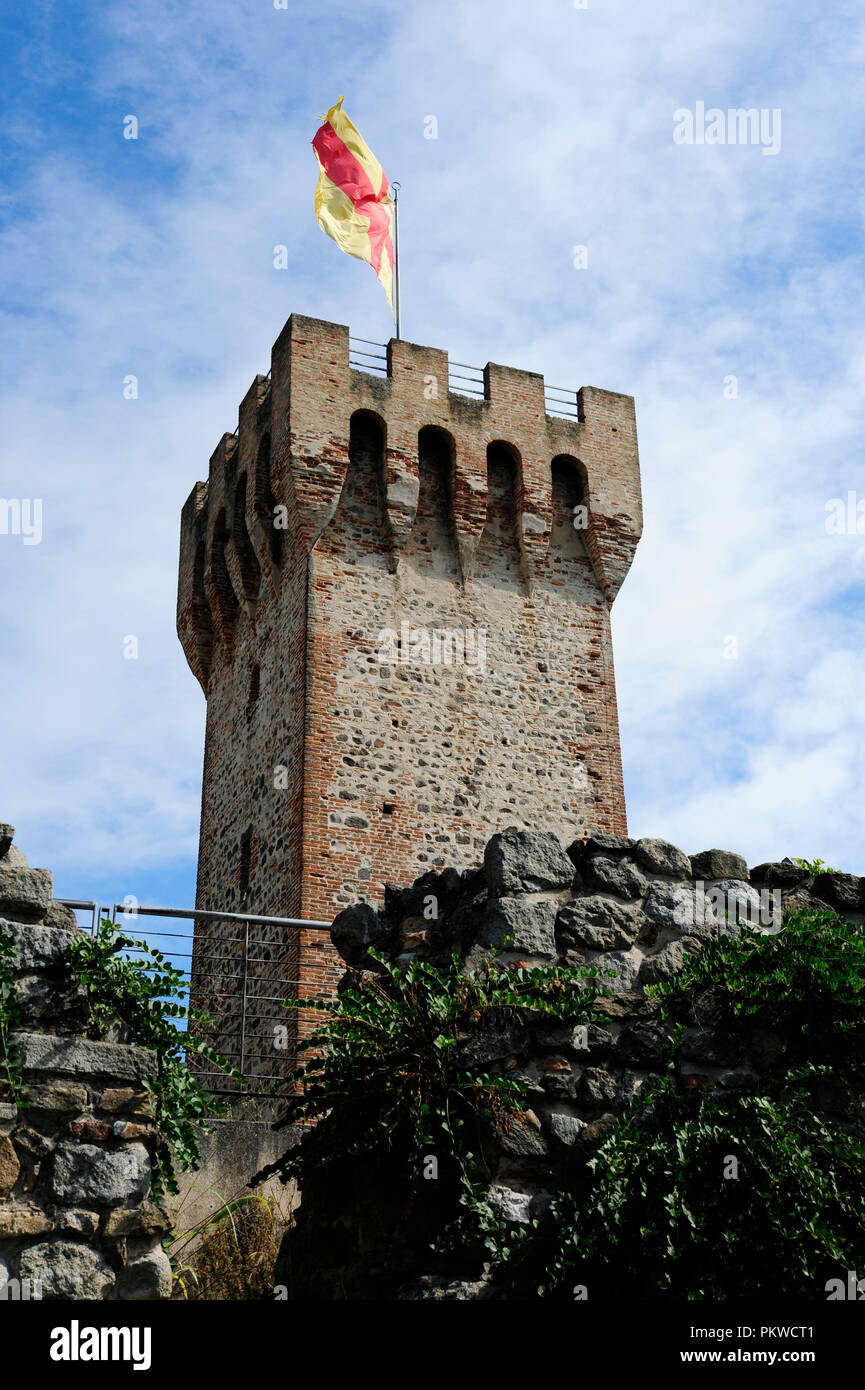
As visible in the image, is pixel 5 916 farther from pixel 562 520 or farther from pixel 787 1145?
pixel 562 520

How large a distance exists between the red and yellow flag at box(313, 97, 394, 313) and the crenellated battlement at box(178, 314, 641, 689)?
5.75ft

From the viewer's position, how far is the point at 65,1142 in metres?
4.92

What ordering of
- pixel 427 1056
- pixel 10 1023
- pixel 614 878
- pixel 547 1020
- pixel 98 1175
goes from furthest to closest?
1. pixel 614 878
2. pixel 547 1020
3. pixel 427 1056
4. pixel 10 1023
5. pixel 98 1175

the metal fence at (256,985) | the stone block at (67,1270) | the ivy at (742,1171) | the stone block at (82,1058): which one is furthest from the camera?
the metal fence at (256,985)

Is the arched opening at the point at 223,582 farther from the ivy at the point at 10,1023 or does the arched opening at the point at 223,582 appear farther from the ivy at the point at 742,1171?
the ivy at the point at 10,1023

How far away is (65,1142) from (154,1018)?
61cm

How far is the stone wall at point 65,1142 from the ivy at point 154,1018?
0.08m

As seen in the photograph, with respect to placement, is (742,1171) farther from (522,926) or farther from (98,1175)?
(98,1175)

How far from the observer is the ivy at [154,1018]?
17.0ft

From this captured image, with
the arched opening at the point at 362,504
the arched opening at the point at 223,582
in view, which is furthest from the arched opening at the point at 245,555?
the arched opening at the point at 362,504

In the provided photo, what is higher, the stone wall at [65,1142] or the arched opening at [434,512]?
the arched opening at [434,512]

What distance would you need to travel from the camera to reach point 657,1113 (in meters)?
5.74

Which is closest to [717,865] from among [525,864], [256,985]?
[525,864]
